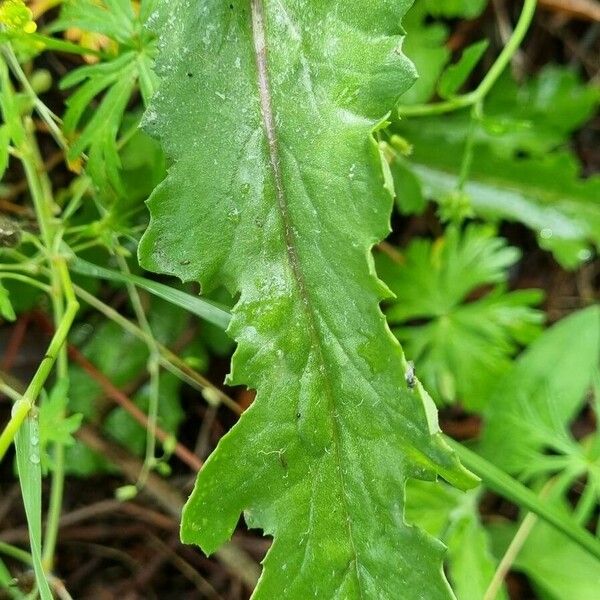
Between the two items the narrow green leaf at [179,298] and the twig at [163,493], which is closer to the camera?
the narrow green leaf at [179,298]

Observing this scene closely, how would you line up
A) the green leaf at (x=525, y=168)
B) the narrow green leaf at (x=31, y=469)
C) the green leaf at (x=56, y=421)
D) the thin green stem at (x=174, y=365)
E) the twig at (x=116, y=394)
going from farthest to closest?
the green leaf at (x=525, y=168)
the twig at (x=116, y=394)
the thin green stem at (x=174, y=365)
the green leaf at (x=56, y=421)
the narrow green leaf at (x=31, y=469)

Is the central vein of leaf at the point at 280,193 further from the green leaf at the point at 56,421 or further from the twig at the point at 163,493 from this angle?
the twig at the point at 163,493

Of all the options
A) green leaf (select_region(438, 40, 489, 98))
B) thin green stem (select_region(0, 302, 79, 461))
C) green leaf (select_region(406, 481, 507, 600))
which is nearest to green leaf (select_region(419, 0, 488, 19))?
green leaf (select_region(438, 40, 489, 98))

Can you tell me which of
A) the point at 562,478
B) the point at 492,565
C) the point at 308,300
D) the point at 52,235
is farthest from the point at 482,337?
the point at 52,235

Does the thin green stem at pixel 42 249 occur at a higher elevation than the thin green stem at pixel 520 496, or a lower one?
higher

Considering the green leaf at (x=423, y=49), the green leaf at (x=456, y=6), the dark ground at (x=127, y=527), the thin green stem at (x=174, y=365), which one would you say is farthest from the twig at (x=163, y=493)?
the green leaf at (x=456, y=6)

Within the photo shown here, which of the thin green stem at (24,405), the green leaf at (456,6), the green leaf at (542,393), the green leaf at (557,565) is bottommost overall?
the green leaf at (557,565)

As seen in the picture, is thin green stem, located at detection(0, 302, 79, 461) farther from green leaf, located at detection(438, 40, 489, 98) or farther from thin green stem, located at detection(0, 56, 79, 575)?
green leaf, located at detection(438, 40, 489, 98)
